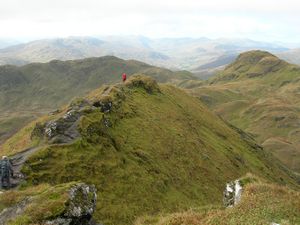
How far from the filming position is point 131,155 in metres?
53.9

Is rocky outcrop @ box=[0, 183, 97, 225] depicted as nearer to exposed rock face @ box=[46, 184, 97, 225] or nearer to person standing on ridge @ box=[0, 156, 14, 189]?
exposed rock face @ box=[46, 184, 97, 225]

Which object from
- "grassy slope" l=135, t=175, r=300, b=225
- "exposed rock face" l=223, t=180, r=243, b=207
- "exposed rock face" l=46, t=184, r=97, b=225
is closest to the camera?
"grassy slope" l=135, t=175, r=300, b=225

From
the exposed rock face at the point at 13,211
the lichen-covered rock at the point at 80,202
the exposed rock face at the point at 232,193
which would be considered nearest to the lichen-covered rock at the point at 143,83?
the exposed rock face at the point at 232,193

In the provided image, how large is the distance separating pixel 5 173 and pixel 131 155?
18527 mm

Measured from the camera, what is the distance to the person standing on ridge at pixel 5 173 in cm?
3934

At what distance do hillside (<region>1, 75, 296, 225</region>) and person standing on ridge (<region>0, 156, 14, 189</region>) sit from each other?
1.76 meters

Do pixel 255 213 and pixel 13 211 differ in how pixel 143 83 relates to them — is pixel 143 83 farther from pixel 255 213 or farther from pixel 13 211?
pixel 255 213

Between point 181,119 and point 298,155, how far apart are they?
11849cm

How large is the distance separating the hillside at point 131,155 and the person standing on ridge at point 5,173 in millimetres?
1758

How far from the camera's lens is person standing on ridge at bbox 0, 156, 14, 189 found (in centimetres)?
3934

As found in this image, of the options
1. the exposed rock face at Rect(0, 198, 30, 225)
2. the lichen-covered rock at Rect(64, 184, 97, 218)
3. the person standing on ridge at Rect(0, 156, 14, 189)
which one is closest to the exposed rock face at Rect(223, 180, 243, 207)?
the lichen-covered rock at Rect(64, 184, 97, 218)

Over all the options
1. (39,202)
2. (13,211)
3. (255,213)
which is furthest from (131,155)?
(255,213)

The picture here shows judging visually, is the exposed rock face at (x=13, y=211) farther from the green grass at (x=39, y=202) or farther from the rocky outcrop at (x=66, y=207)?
the green grass at (x=39, y=202)

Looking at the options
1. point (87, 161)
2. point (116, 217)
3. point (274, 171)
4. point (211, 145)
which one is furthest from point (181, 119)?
point (116, 217)
